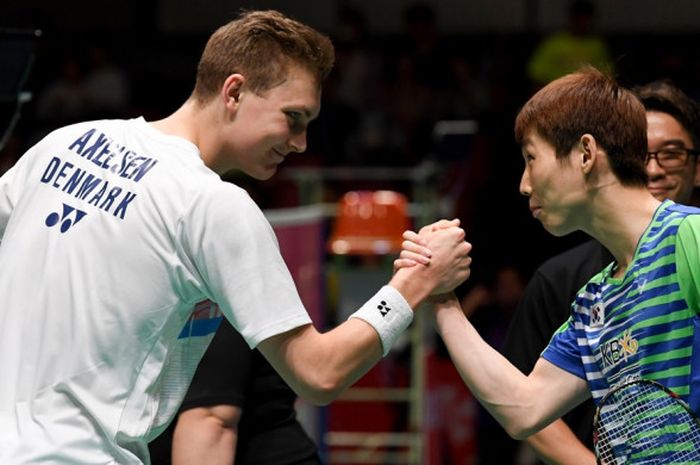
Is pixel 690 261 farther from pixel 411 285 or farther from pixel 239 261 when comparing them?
pixel 239 261

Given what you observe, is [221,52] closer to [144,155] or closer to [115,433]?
[144,155]

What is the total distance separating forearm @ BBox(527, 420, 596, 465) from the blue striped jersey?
592 millimetres

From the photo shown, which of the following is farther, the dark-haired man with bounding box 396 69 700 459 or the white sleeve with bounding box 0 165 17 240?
the white sleeve with bounding box 0 165 17 240

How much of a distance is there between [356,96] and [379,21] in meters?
0.90

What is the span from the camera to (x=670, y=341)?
119 inches

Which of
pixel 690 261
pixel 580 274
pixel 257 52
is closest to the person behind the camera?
pixel 690 261

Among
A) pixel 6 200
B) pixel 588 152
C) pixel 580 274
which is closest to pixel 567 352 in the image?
pixel 588 152

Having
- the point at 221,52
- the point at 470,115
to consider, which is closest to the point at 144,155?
the point at 221,52

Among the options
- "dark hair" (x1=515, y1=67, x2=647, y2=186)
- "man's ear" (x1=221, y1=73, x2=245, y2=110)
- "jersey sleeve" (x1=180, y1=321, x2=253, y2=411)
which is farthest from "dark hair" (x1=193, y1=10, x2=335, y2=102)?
"jersey sleeve" (x1=180, y1=321, x2=253, y2=411)

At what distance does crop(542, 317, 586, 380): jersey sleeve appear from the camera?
11.1 ft

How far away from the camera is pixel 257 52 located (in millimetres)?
3314

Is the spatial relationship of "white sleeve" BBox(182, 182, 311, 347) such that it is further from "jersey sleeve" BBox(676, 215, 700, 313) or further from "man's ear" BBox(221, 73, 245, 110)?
"jersey sleeve" BBox(676, 215, 700, 313)

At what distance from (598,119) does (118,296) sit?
3.74 ft

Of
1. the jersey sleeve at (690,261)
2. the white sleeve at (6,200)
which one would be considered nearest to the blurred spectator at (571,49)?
the white sleeve at (6,200)
